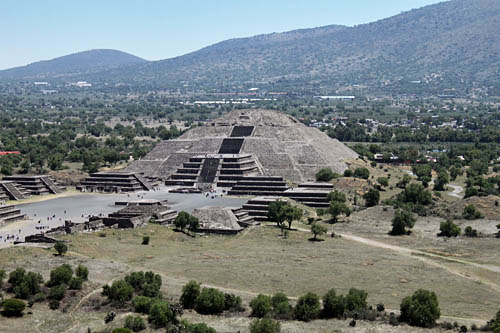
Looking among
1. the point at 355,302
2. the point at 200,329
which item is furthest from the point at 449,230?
the point at 200,329

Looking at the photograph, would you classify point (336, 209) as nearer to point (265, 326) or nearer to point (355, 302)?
point (355, 302)

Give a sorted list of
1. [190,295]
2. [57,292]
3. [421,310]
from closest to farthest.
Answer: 1. [421,310]
2. [190,295]
3. [57,292]

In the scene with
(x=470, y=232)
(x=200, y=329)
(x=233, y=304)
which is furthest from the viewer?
(x=470, y=232)

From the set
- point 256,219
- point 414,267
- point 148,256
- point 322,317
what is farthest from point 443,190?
point 322,317

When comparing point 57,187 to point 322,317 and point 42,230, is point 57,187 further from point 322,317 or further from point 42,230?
point 322,317

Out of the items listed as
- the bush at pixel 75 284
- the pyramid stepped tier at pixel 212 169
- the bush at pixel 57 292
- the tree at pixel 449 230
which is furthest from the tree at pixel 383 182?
the bush at pixel 57 292
